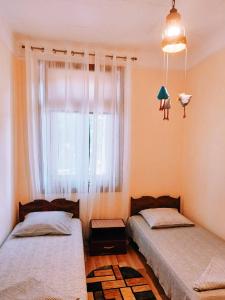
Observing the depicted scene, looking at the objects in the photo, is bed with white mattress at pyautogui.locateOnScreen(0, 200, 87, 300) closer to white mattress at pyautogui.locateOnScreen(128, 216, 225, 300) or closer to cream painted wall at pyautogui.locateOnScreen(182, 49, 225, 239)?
white mattress at pyautogui.locateOnScreen(128, 216, 225, 300)

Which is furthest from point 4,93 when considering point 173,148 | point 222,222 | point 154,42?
point 222,222

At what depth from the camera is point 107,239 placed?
3014mm

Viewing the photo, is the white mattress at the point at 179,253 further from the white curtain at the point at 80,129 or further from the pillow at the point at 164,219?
the white curtain at the point at 80,129

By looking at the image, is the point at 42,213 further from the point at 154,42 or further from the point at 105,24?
the point at 154,42

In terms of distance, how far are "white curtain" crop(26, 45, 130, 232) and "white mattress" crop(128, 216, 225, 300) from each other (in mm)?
705

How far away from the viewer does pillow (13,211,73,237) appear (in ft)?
8.37

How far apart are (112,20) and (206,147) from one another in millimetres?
1781

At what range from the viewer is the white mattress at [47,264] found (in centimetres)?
168

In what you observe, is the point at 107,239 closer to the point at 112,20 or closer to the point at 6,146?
the point at 6,146

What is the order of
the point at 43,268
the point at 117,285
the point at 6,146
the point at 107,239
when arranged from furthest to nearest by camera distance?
1. the point at 107,239
2. the point at 6,146
3. the point at 117,285
4. the point at 43,268

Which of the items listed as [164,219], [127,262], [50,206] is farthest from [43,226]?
[164,219]

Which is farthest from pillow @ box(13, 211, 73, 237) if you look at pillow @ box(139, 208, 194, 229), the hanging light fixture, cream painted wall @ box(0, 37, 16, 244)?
the hanging light fixture

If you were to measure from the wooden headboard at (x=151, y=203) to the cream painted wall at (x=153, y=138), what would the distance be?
8cm

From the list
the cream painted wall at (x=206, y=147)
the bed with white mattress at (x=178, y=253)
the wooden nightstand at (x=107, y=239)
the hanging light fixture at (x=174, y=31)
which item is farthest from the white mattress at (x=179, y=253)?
the hanging light fixture at (x=174, y=31)
